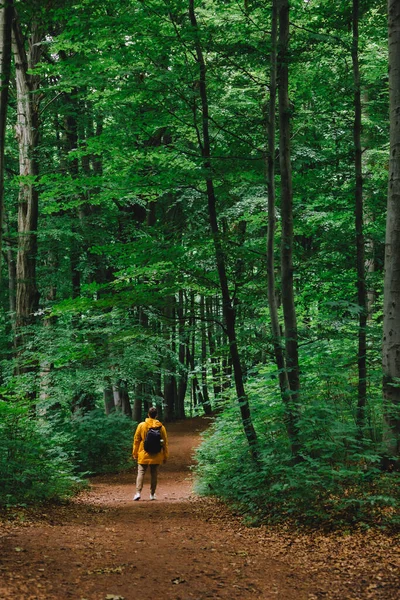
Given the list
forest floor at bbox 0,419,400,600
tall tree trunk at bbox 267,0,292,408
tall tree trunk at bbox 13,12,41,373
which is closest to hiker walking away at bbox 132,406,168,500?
forest floor at bbox 0,419,400,600

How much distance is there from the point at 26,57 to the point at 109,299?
801 centimetres

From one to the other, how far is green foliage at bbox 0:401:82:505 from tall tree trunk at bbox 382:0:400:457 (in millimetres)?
5359

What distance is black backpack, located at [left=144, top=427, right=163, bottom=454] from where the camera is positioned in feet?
37.2

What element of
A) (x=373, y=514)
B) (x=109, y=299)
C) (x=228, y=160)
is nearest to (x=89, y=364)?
(x=109, y=299)

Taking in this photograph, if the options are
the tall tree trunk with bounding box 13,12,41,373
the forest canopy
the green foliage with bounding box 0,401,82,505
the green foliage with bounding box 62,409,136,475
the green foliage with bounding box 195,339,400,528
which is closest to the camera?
the green foliage with bounding box 195,339,400,528

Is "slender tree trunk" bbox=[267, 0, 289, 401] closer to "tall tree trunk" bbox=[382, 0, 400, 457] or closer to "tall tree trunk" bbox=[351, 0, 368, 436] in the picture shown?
"tall tree trunk" bbox=[351, 0, 368, 436]

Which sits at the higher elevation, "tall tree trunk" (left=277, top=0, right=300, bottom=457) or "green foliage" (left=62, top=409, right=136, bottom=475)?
"tall tree trunk" (left=277, top=0, right=300, bottom=457)

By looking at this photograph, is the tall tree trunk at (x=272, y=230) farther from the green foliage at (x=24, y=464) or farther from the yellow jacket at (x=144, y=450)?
the green foliage at (x=24, y=464)

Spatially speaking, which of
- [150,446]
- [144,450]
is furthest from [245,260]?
[144,450]

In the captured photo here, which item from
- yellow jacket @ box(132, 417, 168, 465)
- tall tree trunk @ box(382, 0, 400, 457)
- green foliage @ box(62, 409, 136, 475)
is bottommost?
green foliage @ box(62, 409, 136, 475)

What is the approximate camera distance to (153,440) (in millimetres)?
11344

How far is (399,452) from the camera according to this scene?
7543 mm

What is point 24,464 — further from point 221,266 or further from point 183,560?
point 221,266

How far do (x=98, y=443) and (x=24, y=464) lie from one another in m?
7.86
